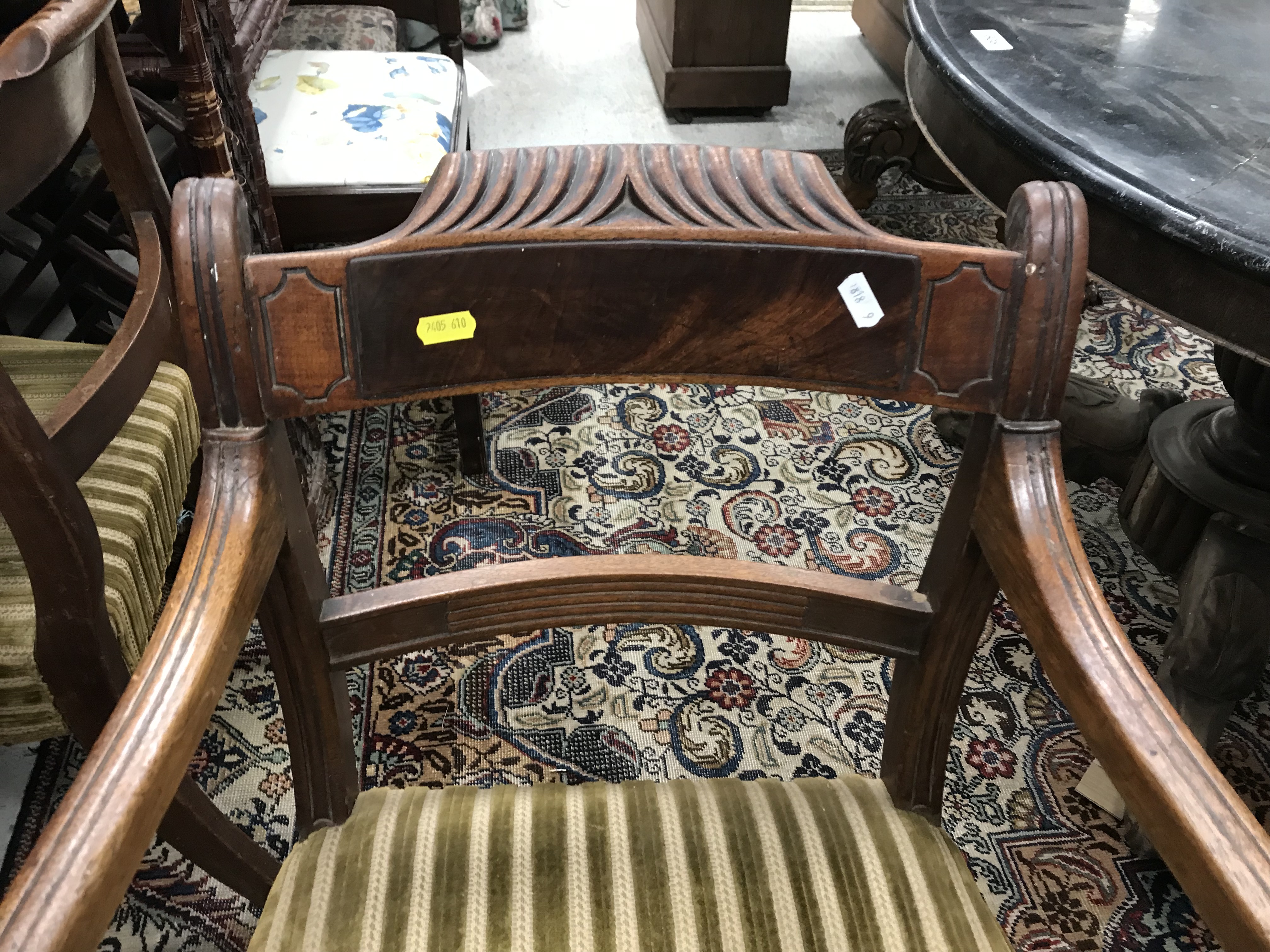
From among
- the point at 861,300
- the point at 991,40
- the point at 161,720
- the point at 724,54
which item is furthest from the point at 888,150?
the point at 161,720

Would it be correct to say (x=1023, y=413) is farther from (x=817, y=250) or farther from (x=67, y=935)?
(x=67, y=935)

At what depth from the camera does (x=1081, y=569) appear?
528mm

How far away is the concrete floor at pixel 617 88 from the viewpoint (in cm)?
270

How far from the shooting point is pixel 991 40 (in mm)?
991

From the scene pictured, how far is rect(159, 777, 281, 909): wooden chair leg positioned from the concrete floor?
6.18 ft

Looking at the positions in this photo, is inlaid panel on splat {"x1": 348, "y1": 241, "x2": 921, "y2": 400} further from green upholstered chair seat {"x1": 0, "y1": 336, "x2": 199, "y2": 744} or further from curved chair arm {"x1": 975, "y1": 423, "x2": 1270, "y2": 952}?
green upholstered chair seat {"x1": 0, "y1": 336, "x2": 199, "y2": 744}

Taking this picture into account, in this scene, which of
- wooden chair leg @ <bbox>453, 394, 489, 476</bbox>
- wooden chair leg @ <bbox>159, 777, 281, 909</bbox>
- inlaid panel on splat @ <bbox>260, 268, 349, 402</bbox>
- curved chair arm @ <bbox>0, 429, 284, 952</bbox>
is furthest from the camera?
wooden chair leg @ <bbox>453, 394, 489, 476</bbox>

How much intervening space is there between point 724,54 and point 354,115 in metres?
1.51

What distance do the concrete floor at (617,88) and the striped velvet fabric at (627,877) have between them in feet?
6.67

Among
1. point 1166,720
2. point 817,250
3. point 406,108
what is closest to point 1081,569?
point 1166,720

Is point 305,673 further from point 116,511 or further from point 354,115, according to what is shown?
point 354,115

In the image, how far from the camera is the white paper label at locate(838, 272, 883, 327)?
56 centimetres

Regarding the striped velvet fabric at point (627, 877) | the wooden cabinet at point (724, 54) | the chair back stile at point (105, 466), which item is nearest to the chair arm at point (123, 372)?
the chair back stile at point (105, 466)

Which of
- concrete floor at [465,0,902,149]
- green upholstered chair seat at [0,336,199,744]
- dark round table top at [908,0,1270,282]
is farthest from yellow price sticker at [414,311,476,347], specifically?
concrete floor at [465,0,902,149]
